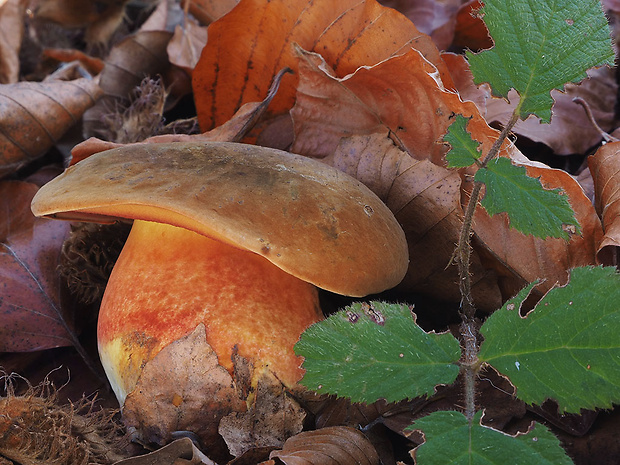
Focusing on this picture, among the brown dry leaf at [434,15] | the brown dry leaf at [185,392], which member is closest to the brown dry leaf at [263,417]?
the brown dry leaf at [185,392]

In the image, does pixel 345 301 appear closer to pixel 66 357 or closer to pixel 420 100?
pixel 420 100

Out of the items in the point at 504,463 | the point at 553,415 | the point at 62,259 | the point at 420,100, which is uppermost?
the point at 420,100

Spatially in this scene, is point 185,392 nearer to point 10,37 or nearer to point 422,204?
point 422,204

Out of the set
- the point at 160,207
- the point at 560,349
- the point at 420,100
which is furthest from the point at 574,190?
the point at 160,207

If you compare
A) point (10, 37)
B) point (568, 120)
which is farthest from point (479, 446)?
point (10, 37)

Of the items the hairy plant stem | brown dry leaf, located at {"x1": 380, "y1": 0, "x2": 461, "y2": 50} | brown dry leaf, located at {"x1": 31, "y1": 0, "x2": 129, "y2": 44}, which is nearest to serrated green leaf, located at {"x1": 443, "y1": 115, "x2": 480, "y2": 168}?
the hairy plant stem
